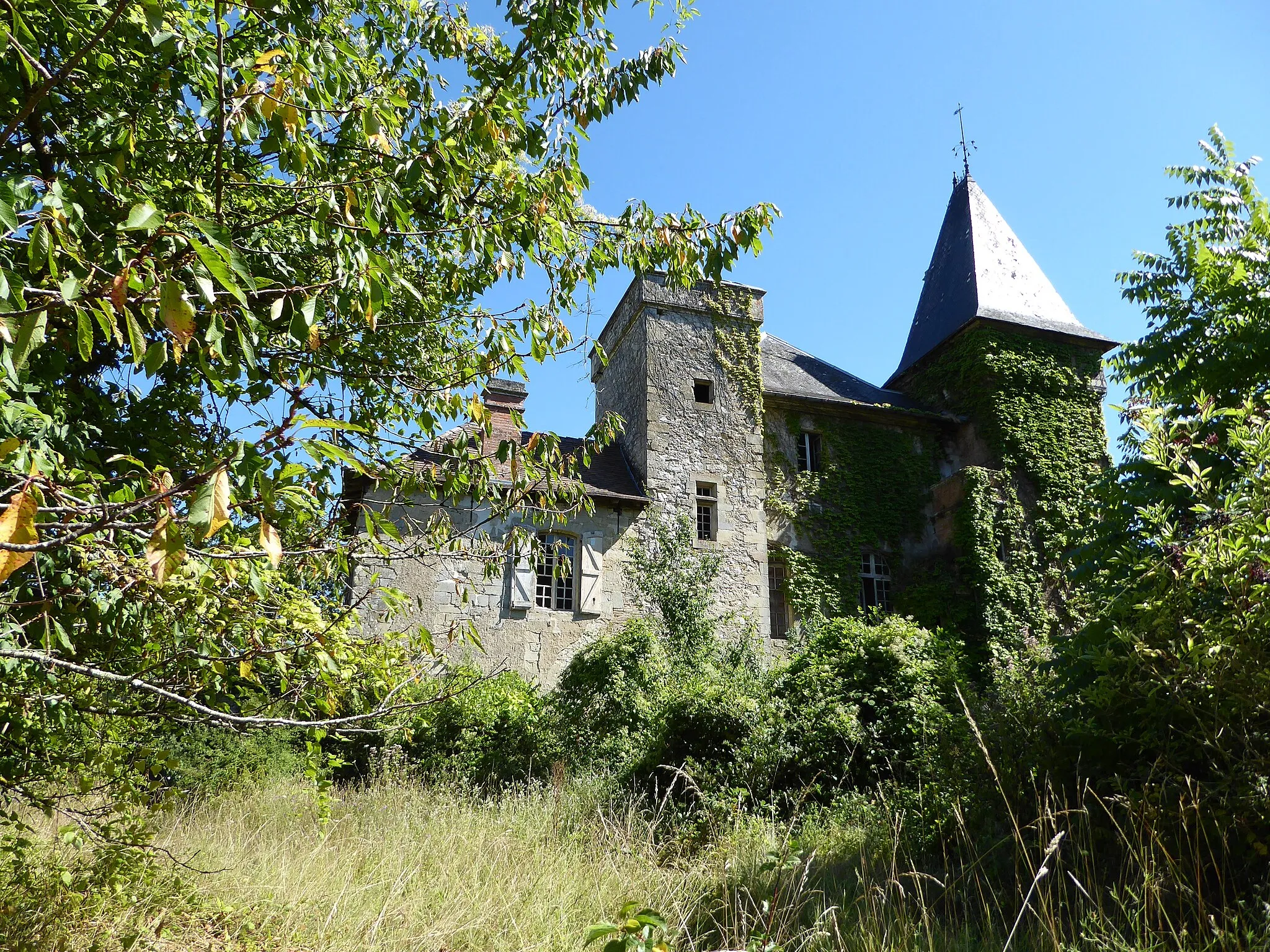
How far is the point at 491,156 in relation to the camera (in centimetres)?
351

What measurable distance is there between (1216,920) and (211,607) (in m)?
3.83

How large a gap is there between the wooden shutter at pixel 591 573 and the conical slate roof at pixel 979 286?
27.3ft

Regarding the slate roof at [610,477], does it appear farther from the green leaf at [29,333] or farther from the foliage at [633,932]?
the green leaf at [29,333]

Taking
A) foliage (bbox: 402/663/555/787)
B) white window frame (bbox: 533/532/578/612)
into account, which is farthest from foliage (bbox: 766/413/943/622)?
foliage (bbox: 402/663/555/787)

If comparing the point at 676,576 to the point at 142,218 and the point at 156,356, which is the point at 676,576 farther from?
the point at 142,218

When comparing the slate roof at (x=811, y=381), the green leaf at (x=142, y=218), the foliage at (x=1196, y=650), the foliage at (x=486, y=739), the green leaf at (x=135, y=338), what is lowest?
the foliage at (x=486, y=739)

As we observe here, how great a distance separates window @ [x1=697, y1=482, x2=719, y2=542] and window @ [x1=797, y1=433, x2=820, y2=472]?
197 cm

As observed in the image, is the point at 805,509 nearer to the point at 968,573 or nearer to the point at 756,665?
the point at 968,573

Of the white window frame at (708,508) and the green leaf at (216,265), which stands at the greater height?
the white window frame at (708,508)

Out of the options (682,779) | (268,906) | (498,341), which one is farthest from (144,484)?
(682,779)

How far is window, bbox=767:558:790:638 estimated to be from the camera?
14.5 metres

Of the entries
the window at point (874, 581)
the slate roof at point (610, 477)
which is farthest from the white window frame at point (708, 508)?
the window at point (874, 581)

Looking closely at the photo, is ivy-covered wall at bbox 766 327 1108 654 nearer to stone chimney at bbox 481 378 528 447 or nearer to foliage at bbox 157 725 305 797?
stone chimney at bbox 481 378 528 447

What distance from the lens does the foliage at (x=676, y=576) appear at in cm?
1289
